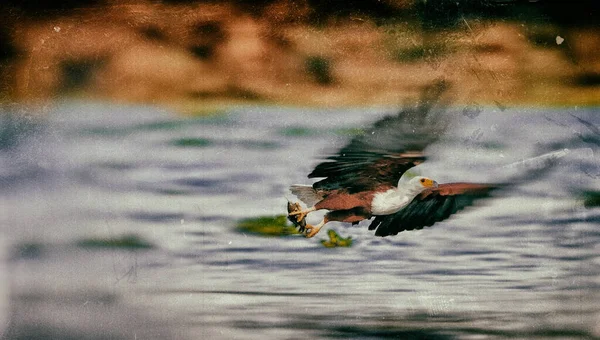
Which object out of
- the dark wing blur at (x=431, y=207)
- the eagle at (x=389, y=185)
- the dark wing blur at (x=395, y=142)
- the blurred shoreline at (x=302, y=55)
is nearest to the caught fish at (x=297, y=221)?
the eagle at (x=389, y=185)

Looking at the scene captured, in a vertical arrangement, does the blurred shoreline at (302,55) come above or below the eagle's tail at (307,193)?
above

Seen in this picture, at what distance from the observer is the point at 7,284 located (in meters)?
3.14

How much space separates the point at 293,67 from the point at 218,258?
33.5 inches

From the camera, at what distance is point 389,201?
313 cm

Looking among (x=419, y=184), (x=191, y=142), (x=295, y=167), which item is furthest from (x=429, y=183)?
(x=191, y=142)

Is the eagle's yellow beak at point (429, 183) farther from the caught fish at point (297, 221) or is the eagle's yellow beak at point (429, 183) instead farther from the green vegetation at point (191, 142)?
the green vegetation at point (191, 142)

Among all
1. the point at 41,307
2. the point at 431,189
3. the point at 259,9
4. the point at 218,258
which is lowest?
the point at 41,307

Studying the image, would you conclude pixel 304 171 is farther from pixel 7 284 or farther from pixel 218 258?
pixel 7 284

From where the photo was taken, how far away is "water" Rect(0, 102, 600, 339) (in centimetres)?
308

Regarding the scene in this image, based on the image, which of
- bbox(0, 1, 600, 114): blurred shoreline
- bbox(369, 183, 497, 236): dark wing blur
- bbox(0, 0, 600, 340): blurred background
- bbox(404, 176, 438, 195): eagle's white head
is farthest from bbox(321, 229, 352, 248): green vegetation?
bbox(0, 1, 600, 114): blurred shoreline

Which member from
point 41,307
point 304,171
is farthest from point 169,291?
point 304,171

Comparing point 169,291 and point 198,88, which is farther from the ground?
point 198,88

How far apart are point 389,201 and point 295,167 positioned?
1.38 ft

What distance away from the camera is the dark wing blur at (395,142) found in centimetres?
308
